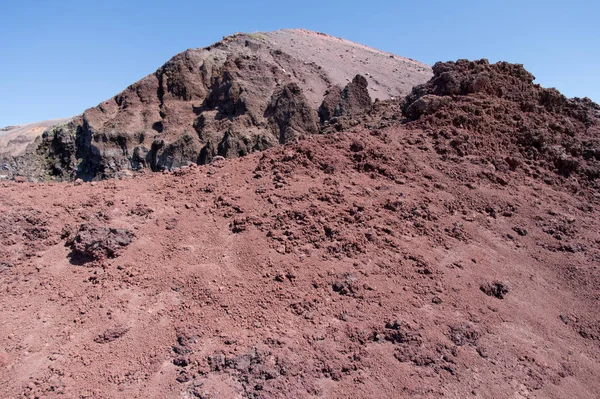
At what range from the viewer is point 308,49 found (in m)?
49.5

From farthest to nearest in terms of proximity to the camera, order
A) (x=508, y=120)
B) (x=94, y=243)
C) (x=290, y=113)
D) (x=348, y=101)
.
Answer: (x=348, y=101)
(x=290, y=113)
(x=508, y=120)
(x=94, y=243)

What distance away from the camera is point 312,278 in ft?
16.0

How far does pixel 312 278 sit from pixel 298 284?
0.20 meters

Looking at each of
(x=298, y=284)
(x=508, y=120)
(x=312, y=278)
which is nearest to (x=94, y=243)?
(x=298, y=284)

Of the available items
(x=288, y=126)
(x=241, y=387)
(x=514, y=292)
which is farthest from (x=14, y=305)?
(x=288, y=126)

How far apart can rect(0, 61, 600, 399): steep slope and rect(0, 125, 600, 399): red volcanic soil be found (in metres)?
0.02

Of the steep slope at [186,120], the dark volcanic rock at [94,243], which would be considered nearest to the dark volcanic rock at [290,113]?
the steep slope at [186,120]

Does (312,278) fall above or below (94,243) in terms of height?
below

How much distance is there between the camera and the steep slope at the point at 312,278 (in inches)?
152

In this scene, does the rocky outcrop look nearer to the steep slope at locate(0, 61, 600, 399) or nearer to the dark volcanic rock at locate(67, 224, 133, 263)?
the steep slope at locate(0, 61, 600, 399)

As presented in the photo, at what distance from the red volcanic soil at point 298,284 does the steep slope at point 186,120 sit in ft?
Answer: 58.7

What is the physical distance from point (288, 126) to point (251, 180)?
19.8 meters

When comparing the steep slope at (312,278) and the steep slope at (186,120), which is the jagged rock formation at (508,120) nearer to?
the steep slope at (312,278)

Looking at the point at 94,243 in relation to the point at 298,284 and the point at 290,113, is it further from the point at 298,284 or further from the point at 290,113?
the point at 290,113
